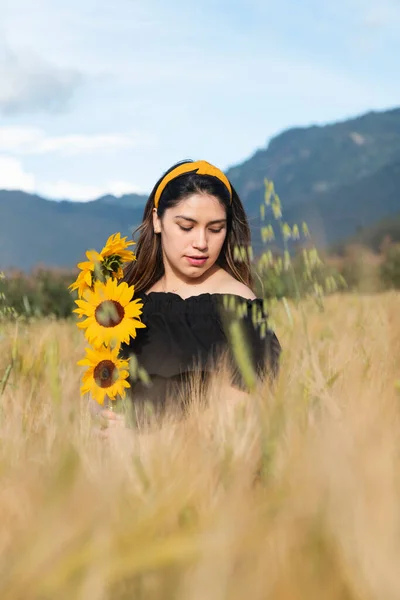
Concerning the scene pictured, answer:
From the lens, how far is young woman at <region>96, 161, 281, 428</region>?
227 centimetres

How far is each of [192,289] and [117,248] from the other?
320mm

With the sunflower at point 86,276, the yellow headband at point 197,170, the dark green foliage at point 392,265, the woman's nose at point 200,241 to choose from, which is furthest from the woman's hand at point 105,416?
the dark green foliage at point 392,265

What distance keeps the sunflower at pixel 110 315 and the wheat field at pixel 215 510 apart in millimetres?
772

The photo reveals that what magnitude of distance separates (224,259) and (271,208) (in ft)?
2.81

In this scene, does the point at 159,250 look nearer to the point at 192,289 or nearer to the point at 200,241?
the point at 192,289

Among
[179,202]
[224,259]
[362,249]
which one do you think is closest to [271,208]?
[362,249]

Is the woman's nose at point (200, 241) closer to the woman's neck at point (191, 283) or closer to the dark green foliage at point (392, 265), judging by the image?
the woman's neck at point (191, 283)

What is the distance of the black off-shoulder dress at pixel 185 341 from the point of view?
225 cm

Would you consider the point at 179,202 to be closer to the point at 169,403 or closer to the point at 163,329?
the point at 163,329

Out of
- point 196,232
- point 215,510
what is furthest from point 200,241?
point 215,510

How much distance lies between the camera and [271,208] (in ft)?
5.97

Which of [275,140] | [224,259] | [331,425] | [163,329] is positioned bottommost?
[331,425]

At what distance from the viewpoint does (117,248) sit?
2.34 meters

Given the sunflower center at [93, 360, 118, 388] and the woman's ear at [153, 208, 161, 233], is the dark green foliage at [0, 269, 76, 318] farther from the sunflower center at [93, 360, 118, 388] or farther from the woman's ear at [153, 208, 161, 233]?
the sunflower center at [93, 360, 118, 388]
